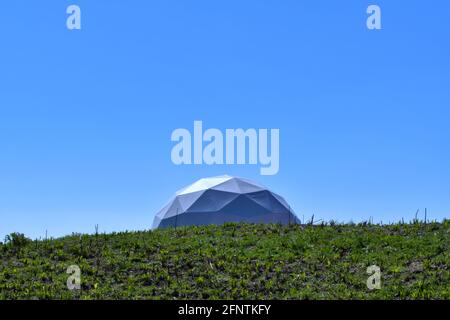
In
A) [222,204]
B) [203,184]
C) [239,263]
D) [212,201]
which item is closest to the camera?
[239,263]

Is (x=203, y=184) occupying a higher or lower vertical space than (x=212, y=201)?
higher

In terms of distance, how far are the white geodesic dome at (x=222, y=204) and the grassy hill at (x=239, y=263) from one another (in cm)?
3075

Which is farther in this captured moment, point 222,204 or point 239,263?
point 222,204

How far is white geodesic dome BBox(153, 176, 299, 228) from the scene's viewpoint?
5391 centimetres

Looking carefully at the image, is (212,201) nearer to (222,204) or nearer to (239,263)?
(222,204)

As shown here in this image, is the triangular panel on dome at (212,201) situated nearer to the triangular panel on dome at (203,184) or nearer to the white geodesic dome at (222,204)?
the white geodesic dome at (222,204)

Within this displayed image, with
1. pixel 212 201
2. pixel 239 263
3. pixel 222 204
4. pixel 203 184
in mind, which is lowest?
pixel 239 263

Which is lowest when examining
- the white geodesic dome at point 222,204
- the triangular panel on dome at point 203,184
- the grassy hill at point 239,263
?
the grassy hill at point 239,263

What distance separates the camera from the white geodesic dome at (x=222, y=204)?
177 feet

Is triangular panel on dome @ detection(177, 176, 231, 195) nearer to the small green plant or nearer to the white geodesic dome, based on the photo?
the white geodesic dome

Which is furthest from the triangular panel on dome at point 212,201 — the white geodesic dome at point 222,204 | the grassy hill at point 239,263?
the grassy hill at point 239,263

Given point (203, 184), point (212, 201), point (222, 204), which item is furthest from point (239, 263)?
point (203, 184)

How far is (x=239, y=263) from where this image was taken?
18750 mm

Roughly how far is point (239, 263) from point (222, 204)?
35.8 m
